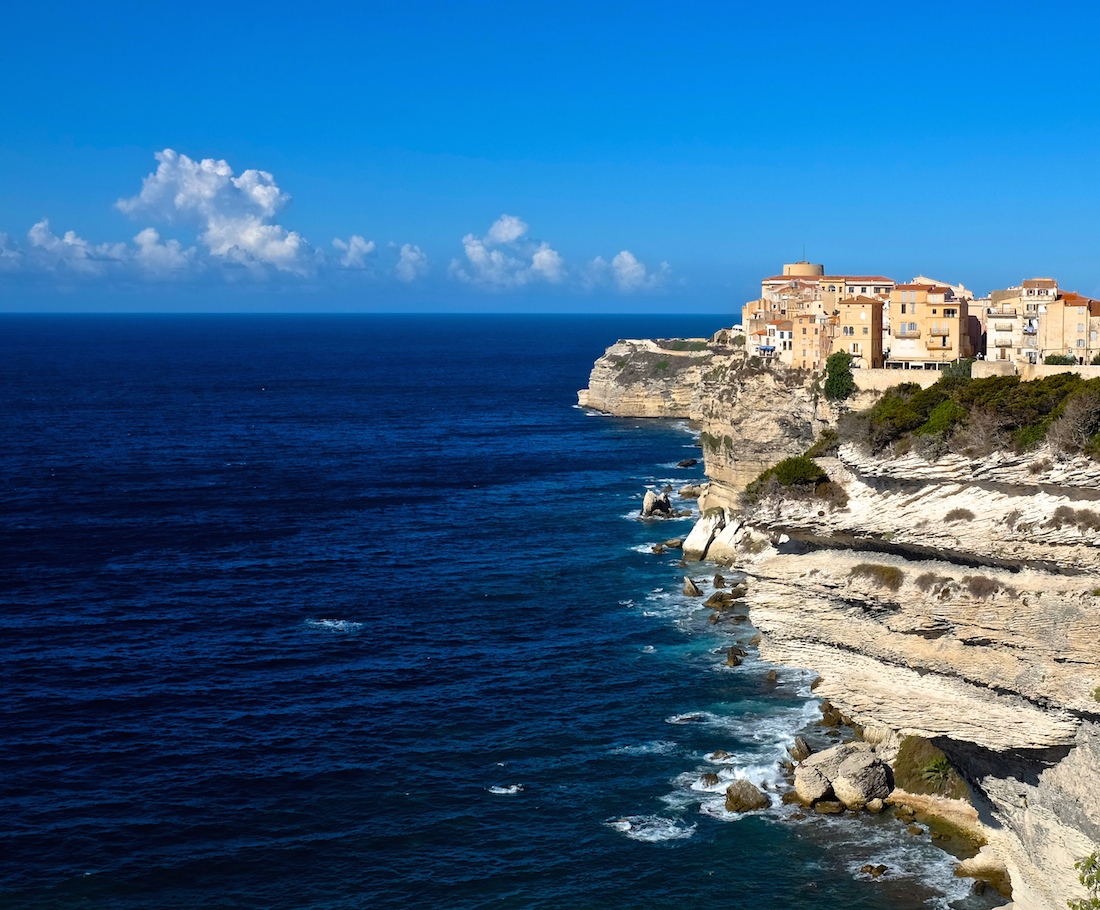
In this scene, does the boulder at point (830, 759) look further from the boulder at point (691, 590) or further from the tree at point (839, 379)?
the tree at point (839, 379)

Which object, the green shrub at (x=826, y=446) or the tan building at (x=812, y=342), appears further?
the tan building at (x=812, y=342)

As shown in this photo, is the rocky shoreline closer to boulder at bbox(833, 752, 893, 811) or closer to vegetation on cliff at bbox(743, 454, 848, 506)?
boulder at bbox(833, 752, 893, 811)

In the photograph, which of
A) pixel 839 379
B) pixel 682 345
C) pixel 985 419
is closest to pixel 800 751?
pixel 985 419

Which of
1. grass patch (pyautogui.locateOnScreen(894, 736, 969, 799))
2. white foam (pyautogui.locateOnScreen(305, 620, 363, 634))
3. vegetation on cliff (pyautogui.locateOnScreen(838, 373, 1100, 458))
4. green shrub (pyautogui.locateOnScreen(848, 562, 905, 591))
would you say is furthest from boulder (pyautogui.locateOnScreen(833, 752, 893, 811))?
white foam (pyautogui.locateOnScreen(305, 620, 363, 634))

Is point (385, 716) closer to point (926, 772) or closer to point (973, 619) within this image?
point (926, 772)

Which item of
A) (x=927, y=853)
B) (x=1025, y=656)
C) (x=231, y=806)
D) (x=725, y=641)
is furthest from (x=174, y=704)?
(x=1025, y=656)

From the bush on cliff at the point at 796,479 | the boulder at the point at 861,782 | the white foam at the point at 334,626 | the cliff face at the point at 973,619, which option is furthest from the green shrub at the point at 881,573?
the white foam at the point at 334,626
